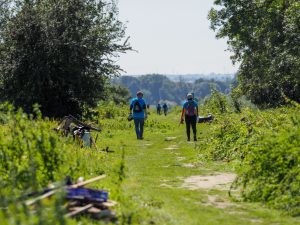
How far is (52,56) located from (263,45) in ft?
69.4

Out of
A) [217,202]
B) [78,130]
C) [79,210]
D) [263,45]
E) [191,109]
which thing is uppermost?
[263,45]

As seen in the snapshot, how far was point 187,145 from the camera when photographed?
788 inches

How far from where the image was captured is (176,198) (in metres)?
10.4

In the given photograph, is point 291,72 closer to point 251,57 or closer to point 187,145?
point 251,57

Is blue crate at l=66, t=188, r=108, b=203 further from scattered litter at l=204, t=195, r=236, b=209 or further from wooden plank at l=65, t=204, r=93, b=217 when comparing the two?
scattered litter at l=204, t=195, r=236, b=209

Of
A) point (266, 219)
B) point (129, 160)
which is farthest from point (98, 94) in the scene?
point (266, 219)

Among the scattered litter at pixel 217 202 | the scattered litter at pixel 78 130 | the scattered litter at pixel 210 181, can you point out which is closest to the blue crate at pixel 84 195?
the scattered litter at pixel 217 202

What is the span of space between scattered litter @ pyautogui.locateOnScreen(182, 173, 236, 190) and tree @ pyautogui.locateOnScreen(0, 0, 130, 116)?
13.4 m

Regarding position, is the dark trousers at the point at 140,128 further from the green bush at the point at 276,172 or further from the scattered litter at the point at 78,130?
the green bush at the point at 276,172

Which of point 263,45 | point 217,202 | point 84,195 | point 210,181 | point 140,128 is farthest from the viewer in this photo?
point 263,45

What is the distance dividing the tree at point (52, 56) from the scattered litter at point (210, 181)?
13437 mm

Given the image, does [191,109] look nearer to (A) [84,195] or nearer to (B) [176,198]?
(B) [176,198]

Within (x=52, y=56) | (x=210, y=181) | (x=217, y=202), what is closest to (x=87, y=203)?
(x=217, y=202)

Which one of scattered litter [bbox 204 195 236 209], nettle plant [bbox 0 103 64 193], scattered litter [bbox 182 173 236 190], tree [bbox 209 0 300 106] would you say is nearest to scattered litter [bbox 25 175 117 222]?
nettle plant [bbox 0 103 64 193]
